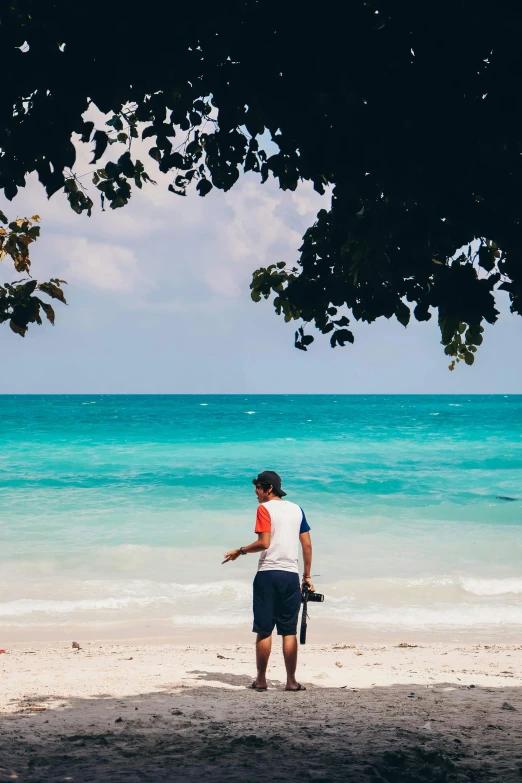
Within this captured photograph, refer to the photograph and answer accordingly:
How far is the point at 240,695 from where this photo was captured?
656 centimetres

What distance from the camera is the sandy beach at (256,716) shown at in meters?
4.57

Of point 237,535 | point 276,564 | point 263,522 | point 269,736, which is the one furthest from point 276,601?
point 237,535

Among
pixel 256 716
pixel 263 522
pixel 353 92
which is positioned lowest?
pixel 256 716

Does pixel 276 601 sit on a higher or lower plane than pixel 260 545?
lower

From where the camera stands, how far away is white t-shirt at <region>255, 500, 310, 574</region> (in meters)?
6.43

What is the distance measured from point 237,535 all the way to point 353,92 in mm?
15423

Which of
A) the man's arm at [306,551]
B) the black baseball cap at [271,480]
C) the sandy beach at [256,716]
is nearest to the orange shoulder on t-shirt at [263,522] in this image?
the black baseball cap at [271,480]

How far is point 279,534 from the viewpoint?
21.1 ft

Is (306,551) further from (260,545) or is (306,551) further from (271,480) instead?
(271,480)

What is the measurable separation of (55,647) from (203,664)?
91.4 inches

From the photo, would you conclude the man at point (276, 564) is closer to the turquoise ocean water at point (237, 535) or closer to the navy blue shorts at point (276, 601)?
the navy blue shorts at point (276, 601)

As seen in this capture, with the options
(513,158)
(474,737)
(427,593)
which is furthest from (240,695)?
(427,593)

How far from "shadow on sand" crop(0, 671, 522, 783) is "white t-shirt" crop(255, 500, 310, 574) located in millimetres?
1072

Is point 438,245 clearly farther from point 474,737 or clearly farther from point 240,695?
point 240,695
